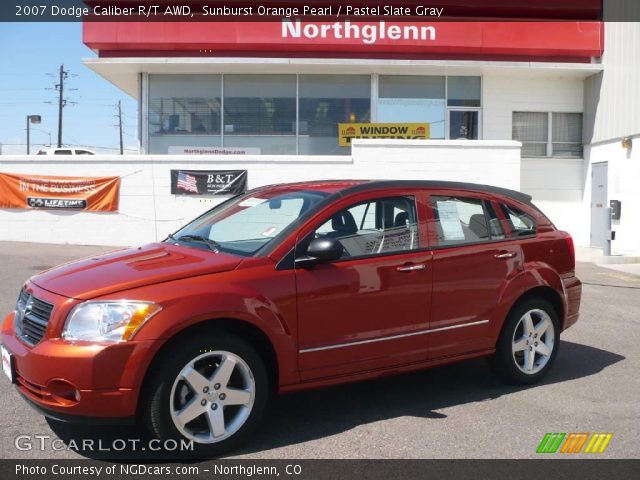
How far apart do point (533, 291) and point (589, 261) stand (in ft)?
34.3

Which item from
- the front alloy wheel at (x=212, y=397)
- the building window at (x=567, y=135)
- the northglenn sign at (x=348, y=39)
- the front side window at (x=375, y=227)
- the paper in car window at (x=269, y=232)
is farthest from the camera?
the building window at (x=567, y=135)

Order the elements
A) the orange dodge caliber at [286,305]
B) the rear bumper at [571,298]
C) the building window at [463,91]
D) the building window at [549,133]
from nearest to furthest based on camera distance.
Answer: the orange dodge caliber at [286,305]
the rear bumper at [571,298]
the building window at [463,91]
the building window at [549,133]

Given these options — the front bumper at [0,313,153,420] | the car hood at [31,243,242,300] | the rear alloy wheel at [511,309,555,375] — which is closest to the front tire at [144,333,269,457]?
the front bumper at [0,313,153,420]

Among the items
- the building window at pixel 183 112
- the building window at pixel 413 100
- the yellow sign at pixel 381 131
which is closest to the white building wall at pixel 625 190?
the building window at pixel 413 100

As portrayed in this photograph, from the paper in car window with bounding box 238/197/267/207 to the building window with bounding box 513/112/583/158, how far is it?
15.3 metres

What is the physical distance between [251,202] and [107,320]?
1.87 m

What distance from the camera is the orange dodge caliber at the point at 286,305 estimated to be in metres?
3.86

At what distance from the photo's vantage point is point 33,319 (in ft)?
13.5

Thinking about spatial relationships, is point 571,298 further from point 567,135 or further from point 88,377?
point 567,135

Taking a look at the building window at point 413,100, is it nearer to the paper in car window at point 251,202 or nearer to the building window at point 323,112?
the building window at point 323,112

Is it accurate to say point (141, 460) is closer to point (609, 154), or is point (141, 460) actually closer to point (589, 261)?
point (589, 261)

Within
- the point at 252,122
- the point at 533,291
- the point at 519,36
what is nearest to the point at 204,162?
the point at 252,122

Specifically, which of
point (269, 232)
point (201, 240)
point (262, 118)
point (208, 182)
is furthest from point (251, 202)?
point (262, 118)

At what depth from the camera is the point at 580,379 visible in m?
5.91
